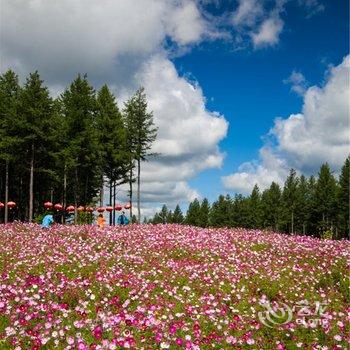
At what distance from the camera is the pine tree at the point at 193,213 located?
386 ft

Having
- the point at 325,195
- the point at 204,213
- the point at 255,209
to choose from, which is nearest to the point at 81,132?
the point at 325,195

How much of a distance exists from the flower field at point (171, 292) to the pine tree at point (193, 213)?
96.8m

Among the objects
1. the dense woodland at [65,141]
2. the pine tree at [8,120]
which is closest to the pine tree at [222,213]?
the dense woodland at [65,141]

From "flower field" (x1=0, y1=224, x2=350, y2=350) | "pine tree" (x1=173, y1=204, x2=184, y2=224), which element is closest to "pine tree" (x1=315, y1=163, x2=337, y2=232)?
"flower field" (x1=0, y1=224, x2=350, y2=350)

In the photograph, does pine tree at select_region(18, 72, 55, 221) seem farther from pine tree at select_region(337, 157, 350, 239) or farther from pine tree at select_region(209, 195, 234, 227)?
pine tree at select_region(209, 195, 234, 227)

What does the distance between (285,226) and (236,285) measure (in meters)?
79.1

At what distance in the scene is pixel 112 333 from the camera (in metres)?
8.52

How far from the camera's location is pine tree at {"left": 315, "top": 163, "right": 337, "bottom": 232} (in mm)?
71562

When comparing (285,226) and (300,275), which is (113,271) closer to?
(300,275)

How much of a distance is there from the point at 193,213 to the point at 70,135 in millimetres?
80192

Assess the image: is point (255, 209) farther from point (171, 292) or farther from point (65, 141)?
point (171, 292)

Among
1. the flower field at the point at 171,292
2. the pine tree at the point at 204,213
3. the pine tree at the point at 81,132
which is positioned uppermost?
the pine tree at the point at 81,132

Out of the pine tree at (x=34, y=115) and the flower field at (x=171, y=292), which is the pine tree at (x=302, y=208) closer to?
the pine tree at (x=34, y=115)

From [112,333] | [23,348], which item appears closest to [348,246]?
[112,333]
